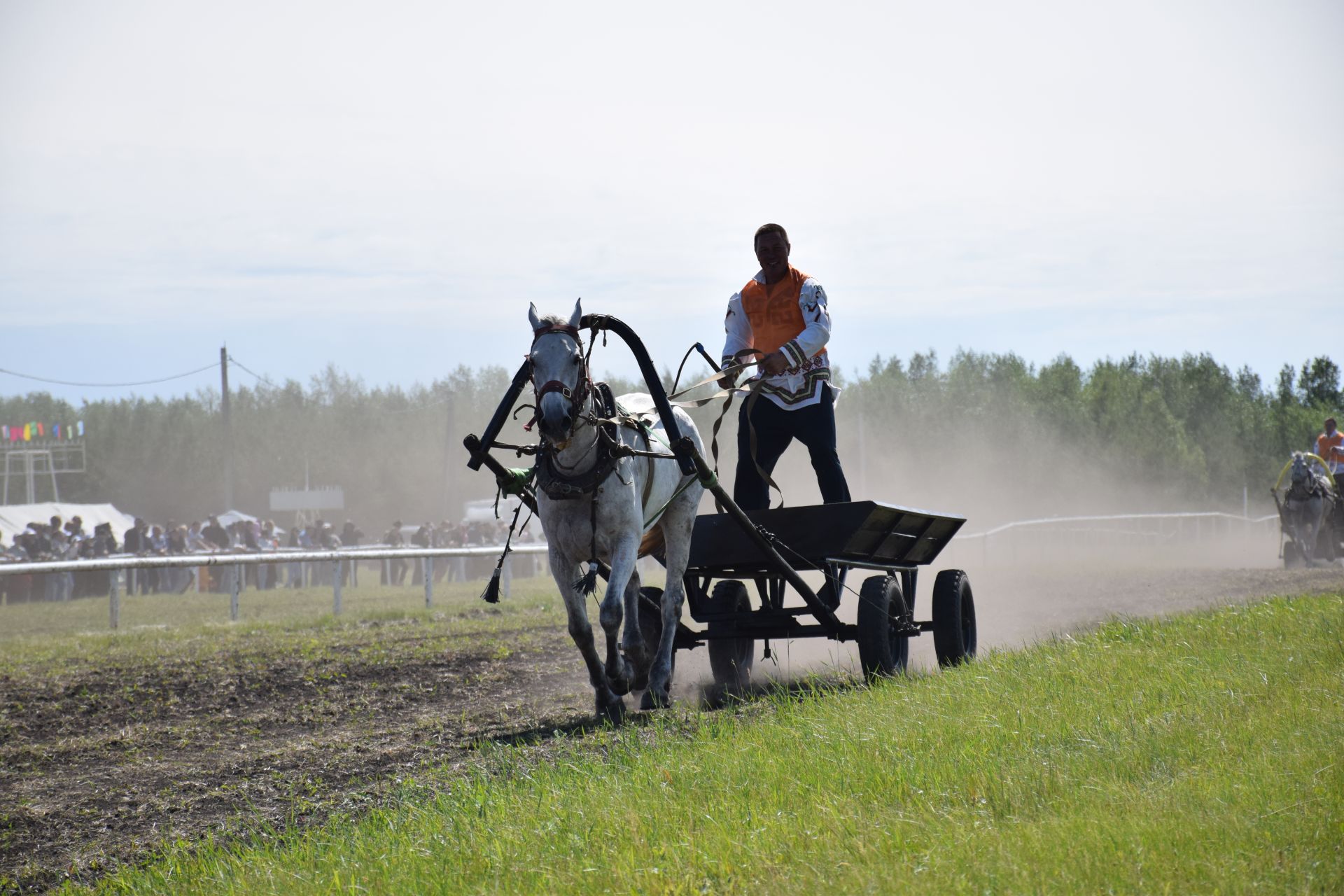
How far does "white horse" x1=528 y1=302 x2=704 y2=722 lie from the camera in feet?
22.8

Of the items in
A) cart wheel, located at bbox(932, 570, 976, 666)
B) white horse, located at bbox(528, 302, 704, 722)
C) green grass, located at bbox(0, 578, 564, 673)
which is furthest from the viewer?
green grass, located at bbox(0, 578, 564, 673)

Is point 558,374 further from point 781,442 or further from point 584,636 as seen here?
point 781,442

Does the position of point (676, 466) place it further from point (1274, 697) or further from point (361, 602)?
point (361, 602)

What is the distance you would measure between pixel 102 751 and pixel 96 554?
805 inches

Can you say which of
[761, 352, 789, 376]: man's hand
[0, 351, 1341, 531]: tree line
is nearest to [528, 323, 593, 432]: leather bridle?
[761, 352, 789, 376]: man's hand

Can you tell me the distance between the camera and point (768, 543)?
8.28 meters

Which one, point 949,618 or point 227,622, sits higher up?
point 949,618

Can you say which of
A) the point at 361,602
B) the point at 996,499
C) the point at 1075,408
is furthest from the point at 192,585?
the point at 1075,408

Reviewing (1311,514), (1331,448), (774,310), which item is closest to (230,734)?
(774,310)

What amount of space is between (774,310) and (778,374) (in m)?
0.55

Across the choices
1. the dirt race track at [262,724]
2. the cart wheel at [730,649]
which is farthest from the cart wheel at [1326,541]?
the cart wheel at [730,649]

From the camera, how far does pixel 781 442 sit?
30.7 feet

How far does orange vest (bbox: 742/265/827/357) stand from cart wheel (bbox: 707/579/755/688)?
2.01 m

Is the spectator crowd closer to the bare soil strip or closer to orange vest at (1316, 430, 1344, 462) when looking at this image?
the bare soil strip
